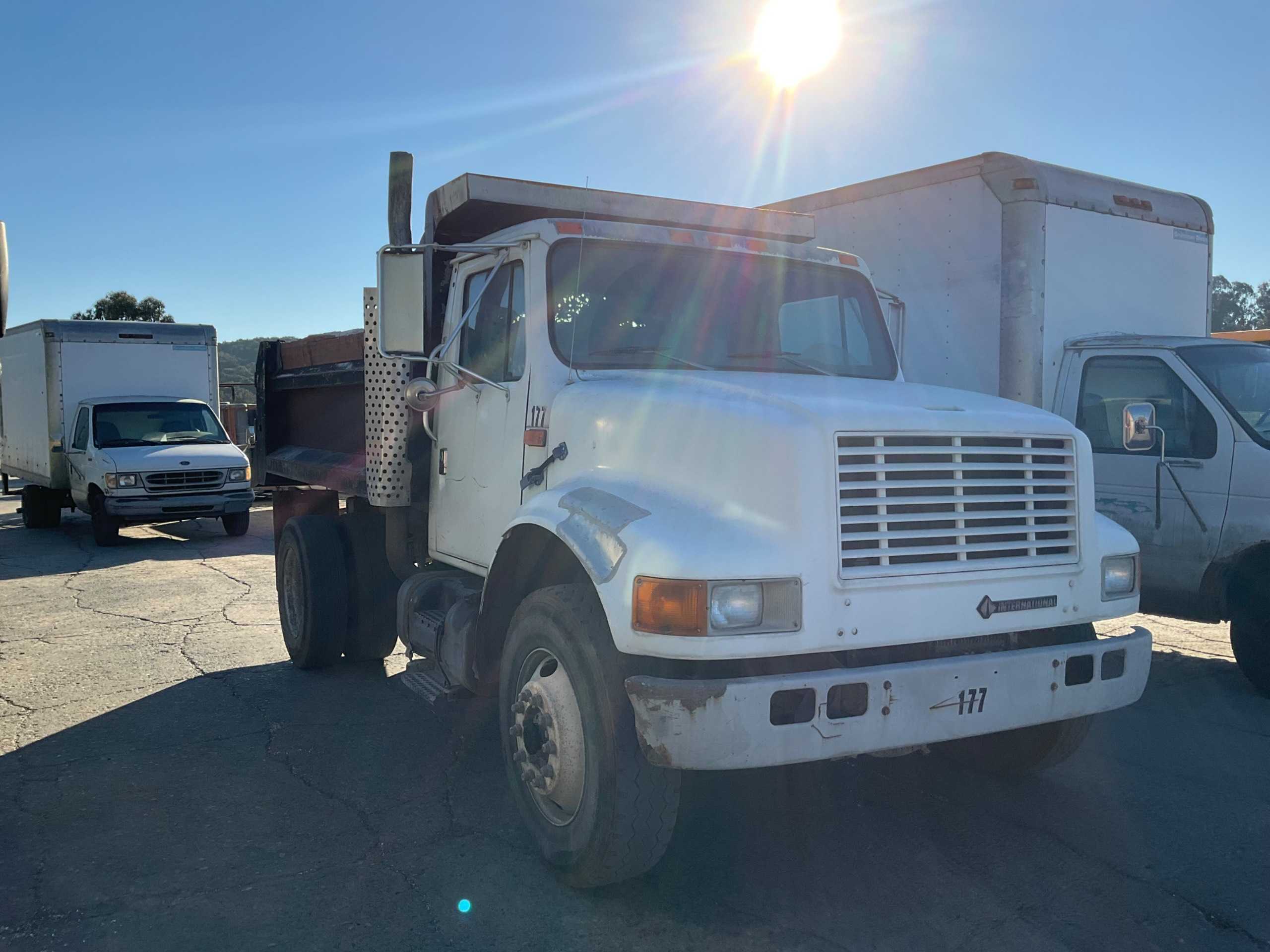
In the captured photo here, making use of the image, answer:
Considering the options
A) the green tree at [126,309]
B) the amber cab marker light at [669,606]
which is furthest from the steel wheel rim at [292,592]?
the green tree at [126,309]

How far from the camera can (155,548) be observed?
537 inches

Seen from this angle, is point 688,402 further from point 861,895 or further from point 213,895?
point 213,895

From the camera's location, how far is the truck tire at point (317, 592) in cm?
660

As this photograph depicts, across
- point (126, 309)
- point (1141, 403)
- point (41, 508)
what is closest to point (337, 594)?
point (1141, 403)

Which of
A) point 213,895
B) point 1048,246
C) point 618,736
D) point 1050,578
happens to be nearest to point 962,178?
point 1048,246

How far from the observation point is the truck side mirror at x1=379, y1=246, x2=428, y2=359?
461 centimetres

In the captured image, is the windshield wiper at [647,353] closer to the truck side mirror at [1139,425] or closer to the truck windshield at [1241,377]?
the truck side mirror at [1139,425]

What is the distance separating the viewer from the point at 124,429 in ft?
48.1

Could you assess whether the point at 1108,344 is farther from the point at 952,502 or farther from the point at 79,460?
the point at 79,460

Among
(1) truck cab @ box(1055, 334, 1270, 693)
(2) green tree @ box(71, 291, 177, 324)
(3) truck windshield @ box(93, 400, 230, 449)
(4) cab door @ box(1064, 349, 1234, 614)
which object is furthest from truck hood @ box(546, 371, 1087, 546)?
(2) green tree @ box(71, 291, 177, 324)

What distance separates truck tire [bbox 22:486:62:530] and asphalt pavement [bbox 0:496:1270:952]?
1047 centimetres

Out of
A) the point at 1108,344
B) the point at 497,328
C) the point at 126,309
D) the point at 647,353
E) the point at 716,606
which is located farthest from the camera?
the point at 126,309

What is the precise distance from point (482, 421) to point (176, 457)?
10595mm

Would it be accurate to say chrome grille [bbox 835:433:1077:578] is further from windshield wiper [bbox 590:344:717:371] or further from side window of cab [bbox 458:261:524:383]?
side window of cab [bbox 458:261:524:383]
